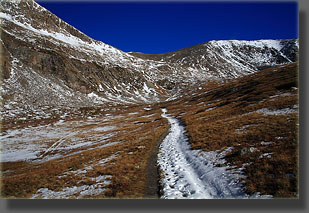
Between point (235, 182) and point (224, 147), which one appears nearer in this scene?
point (235, 182)

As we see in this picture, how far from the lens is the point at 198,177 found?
34.2ft

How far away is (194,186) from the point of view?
30.3ft

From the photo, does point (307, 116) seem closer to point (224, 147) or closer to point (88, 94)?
point (224, 147)

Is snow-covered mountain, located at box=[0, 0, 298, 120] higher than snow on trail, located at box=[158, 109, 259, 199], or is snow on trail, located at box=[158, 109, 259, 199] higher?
snow-covered mountain, located at box=[0, 0, 298, 120]

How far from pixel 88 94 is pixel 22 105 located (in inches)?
1439

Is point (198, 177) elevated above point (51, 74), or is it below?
below

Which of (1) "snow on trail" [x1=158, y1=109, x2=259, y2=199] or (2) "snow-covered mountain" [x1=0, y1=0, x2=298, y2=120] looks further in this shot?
(2) "snow-covered mountain" [x1=0, y1=0, x2=298, y2=120]

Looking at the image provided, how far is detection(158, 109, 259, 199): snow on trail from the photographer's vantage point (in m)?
8.31

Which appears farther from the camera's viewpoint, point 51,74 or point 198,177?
point 51,74

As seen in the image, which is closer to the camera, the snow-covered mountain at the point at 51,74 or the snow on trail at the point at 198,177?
the snow on trail at the point at 198,177

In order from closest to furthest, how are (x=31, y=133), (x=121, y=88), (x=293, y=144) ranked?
1. (x=293, y=144)
2. (x=31, y=133)
3. (x=121, y=88)

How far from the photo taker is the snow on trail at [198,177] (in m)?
8.31

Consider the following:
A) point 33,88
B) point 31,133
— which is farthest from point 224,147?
point 33,88

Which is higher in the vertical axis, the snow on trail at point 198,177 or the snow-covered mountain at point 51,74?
the snow-covered mountain at point 51,74
